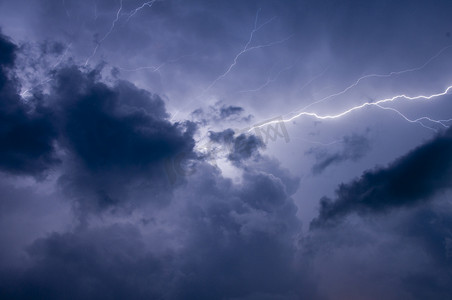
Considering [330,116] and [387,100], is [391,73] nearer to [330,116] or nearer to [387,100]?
[387,100]

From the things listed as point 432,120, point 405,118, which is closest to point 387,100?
point 405,118

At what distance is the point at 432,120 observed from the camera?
19547mm

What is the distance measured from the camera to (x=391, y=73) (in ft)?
65.1

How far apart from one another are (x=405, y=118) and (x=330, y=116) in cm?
605

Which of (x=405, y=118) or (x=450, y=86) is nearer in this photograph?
(x=450, y=86)

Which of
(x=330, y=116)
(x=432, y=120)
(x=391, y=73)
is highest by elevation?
(x=391, y=73)

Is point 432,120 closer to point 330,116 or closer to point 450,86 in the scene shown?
point 450,86

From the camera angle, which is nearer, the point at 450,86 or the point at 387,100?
the point at 450,86

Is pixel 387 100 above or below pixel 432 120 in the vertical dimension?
above

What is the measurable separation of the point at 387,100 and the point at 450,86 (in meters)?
4.30

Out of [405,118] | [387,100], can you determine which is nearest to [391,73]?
[387,100]

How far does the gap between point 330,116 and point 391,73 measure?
5761mm

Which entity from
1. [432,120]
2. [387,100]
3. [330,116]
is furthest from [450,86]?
[330,116]

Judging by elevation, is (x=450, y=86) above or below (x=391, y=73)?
below
